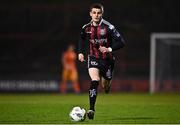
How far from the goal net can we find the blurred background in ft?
1.66

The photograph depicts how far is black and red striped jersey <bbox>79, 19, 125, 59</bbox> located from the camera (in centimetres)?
1258

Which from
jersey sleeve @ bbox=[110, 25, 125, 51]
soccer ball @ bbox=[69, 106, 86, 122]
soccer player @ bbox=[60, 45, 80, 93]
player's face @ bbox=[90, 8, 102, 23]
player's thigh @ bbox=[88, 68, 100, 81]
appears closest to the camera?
soccer ball @ bbox=[69, 106, 86, 122]

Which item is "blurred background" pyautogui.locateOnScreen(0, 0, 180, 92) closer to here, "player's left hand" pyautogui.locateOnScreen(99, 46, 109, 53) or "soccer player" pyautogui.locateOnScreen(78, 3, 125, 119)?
"soccer player" pyautogui.locateOnScreen(78, 3, 125, 119)

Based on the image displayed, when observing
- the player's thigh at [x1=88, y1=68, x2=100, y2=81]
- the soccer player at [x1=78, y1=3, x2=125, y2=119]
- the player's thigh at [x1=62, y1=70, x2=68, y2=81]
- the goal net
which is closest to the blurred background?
the player's thigh at [x1=62, y1=70, x2=68, y2=81]

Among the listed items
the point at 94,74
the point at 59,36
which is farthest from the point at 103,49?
the point at 59,36

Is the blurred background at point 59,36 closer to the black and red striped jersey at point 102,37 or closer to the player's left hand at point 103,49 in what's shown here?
the black and red striped jersey at point 102,37

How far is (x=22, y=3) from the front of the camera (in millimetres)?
28422

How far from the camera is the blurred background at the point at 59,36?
27.4m

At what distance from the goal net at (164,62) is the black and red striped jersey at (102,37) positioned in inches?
543

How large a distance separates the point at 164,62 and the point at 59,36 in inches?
174

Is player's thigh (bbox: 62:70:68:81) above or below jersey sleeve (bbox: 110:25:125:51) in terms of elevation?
below

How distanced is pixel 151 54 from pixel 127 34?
1.36 m

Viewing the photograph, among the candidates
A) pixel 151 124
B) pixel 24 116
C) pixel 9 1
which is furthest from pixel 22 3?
pixel 151 124

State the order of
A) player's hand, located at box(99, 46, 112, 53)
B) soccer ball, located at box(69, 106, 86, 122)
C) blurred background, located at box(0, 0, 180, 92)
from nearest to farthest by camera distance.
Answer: soccer ball, located at box(69, 106, 86, 122)
player's hand, located at box(99, 46, 112, 53)
blurred background, located at box(0, 0, 180, 92)
